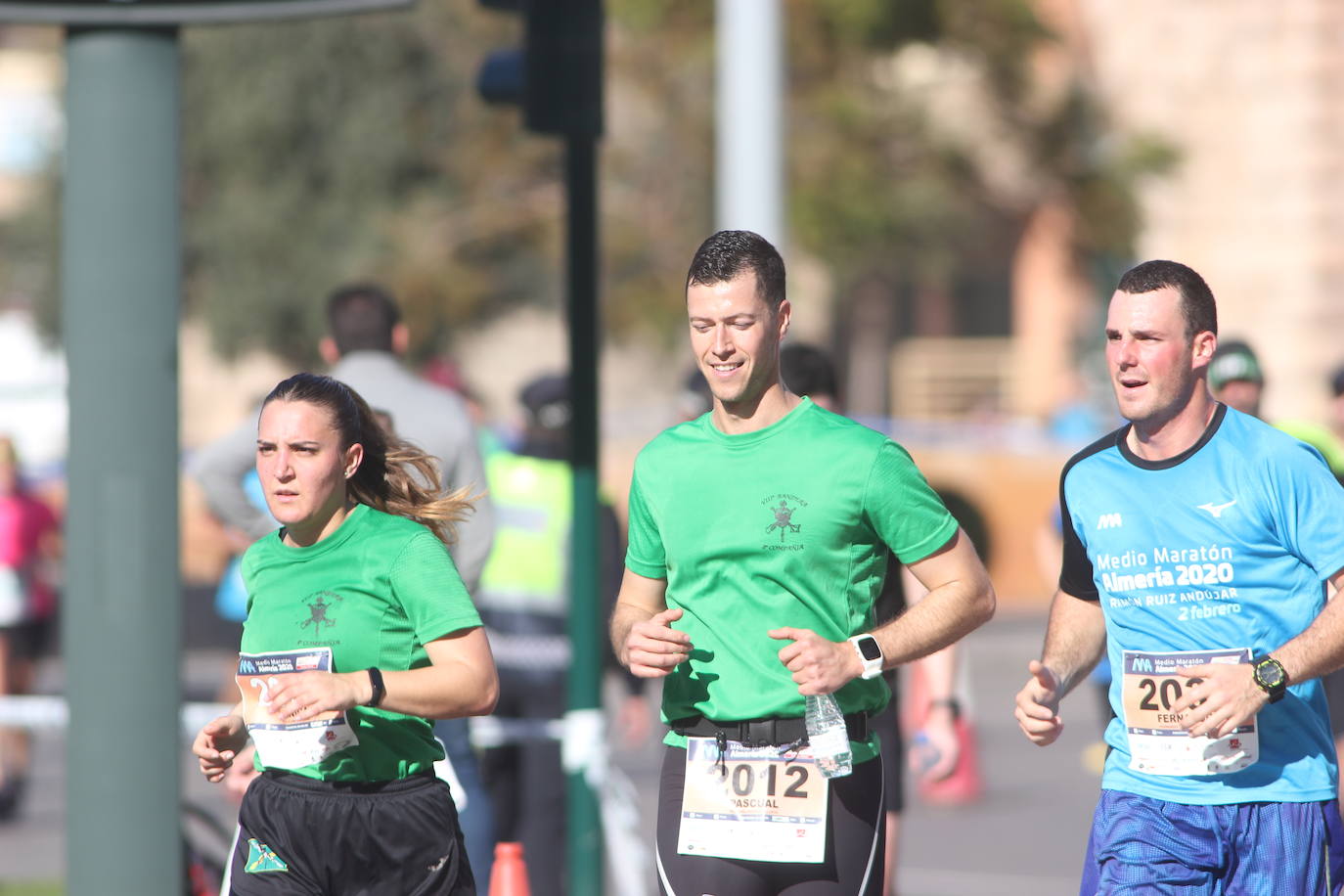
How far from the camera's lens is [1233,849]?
434cm

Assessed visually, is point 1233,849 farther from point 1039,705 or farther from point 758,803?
point 758,803

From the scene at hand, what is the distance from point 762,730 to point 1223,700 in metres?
0.92

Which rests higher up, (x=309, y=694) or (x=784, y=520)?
(x=784, y=520)

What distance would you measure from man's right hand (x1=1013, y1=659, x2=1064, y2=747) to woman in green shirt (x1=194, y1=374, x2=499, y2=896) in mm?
1113

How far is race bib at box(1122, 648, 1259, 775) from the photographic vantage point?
4.29 m

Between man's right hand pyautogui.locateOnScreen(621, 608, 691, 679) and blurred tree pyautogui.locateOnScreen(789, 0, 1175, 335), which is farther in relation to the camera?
blurred tree pyautogui.locateOnScreen(789, 0, 1175, 335)

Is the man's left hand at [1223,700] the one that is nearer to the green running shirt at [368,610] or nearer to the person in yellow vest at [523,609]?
the green running shirt at [368,610]

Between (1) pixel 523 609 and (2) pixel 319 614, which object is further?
(1) pixel 523 609

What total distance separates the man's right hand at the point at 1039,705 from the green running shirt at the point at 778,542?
29 cm

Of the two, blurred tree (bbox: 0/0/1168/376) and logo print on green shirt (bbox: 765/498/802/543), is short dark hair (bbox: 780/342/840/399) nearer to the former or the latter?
logo print on green shirt (bbox: 765/498/802/543)

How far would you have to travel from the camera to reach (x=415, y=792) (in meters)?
4.35

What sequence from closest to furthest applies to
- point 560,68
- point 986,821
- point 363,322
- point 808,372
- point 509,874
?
point 509,874, point 808,372, point 363,322, point 560,68, point 986,821

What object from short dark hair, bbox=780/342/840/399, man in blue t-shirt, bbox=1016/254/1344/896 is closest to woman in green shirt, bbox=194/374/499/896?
man in blue t-shirt, bbox=1016/254/1344/896

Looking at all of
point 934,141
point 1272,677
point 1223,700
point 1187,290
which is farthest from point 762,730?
point 934,141
